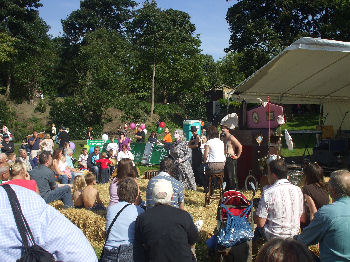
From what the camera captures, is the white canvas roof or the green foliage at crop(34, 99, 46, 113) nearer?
the white canvas roof

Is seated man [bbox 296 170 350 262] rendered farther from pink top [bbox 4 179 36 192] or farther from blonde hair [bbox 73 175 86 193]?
blonde hair [bbox 73 175 86 193]

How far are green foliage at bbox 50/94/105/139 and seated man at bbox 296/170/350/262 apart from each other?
25466 mm

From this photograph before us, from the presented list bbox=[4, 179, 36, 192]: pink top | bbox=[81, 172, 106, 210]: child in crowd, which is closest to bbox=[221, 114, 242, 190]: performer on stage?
bbox=[81, 172, 106, 210]: child in crowd

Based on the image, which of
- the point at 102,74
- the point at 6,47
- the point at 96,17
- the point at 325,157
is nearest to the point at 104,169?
the point at 325,157

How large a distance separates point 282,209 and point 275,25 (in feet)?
73.0

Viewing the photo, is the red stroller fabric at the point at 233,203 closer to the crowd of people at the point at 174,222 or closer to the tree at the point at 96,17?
the crowd of people at the point at 174,222

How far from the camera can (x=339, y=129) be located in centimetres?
1382

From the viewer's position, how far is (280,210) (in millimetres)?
4012

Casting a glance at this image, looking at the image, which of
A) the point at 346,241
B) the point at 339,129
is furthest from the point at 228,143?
the point at 339,129

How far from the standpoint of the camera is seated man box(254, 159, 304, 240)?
401 cm

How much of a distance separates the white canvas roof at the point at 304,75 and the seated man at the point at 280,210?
439 cm

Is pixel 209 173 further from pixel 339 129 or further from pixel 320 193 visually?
pixel 339 129

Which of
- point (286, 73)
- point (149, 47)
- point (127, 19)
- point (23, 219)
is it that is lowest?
point (23, 219)

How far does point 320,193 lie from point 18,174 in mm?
3975
